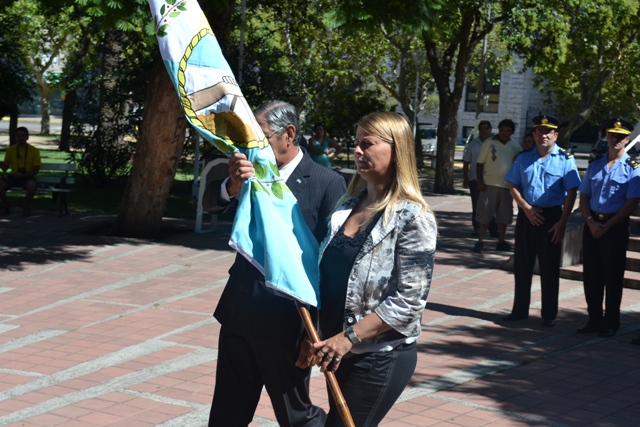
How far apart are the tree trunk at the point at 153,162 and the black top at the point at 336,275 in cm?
1000

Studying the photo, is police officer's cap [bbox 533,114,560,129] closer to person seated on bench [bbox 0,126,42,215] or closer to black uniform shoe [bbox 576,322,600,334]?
black uniform shoe [bbox 576,322,600,334]

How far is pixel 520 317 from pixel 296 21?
53.9ft

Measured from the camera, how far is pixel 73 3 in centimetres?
1148

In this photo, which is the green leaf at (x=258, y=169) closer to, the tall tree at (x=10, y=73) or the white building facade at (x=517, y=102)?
the tall tree at (x=10, y=73)

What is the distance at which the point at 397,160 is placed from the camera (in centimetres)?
362

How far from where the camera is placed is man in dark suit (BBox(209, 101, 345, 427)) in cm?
402

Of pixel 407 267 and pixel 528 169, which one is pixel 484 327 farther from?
pixel 407 267

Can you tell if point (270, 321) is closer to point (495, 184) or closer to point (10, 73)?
Result: point (495, 184)

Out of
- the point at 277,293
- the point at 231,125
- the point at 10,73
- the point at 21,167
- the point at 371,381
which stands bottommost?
the point at 371,381

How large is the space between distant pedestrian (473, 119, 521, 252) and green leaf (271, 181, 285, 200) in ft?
31.0

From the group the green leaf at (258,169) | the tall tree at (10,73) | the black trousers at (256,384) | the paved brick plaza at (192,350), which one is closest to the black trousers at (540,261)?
the paved brick plaza at (192,350)

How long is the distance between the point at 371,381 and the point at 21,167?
13.8 metres

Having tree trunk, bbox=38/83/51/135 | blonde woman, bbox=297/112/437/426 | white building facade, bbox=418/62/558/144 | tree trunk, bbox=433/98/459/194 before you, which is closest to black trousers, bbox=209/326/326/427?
blonde woman, bbox=297/112/437/426

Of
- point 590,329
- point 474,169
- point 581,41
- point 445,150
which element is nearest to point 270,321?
point 590,329
